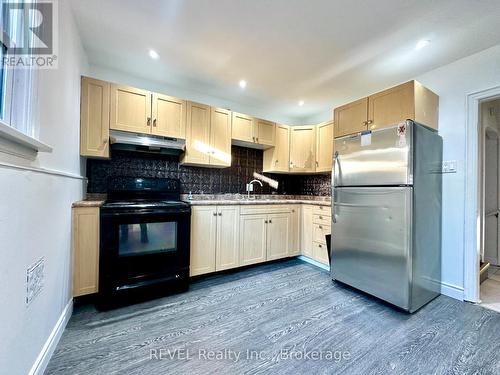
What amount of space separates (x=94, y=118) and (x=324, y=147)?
9.80ft

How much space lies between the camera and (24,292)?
0.99 meters

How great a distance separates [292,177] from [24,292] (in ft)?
12.0

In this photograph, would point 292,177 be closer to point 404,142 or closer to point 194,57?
point 404,142

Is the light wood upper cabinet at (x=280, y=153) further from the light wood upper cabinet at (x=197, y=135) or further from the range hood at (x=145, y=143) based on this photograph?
the range hood at (x=145, y=143)

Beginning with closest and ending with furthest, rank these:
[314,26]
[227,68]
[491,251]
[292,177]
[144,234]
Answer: [314,26]
[144,234]
[227,68]
[491,251]
[292,177]

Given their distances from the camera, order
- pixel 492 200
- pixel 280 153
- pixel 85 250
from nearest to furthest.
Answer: pixel 85 250
pixel 492 200
pixel 280 153

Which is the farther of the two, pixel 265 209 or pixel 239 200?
pixel 265 209

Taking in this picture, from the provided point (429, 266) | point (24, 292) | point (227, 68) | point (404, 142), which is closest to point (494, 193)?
point (429, 266)

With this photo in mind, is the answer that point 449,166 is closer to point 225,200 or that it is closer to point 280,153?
point 280,153

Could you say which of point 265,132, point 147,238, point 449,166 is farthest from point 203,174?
point 449,166

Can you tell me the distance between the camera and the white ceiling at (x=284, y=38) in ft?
5.21

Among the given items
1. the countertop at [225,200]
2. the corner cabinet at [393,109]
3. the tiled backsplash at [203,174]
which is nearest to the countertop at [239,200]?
the countertop at [225,200]

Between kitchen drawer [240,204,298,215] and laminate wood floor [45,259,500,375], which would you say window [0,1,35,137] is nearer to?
laminate wood floor [45,259,500,375]

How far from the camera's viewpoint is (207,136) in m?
2.79
